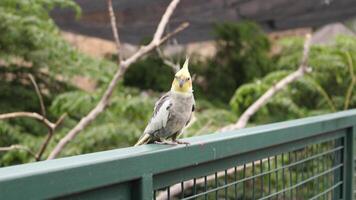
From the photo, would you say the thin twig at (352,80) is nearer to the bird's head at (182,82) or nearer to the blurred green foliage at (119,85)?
the blurred green foliage at (119,85)

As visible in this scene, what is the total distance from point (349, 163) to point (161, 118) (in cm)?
114

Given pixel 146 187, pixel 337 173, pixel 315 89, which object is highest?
pixel 146 187

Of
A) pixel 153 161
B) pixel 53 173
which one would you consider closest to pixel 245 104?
pixel 153 161

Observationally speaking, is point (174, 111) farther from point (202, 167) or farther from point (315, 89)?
point (315, 89)

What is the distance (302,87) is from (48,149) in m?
Result: 2.46

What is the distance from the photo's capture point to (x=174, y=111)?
1571 mm

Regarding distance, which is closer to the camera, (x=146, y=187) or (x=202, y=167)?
(x=146, y=187)

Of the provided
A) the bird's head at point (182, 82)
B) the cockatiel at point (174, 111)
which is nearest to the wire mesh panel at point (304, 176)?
the cockatiel at point (174, 111)

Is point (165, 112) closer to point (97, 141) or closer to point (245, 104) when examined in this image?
point (97, 141)

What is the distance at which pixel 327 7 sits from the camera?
595 centimetres

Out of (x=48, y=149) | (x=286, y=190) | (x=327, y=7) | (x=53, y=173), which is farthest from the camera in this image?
(x=327, y=7)

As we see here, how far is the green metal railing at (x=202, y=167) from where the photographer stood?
3.20 ft

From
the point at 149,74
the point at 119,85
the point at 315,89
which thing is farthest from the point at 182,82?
the point at 149,74

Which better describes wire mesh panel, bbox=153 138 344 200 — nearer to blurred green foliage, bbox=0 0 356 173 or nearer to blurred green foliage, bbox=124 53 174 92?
blurred green foliage, bbox=0 0 356 173
